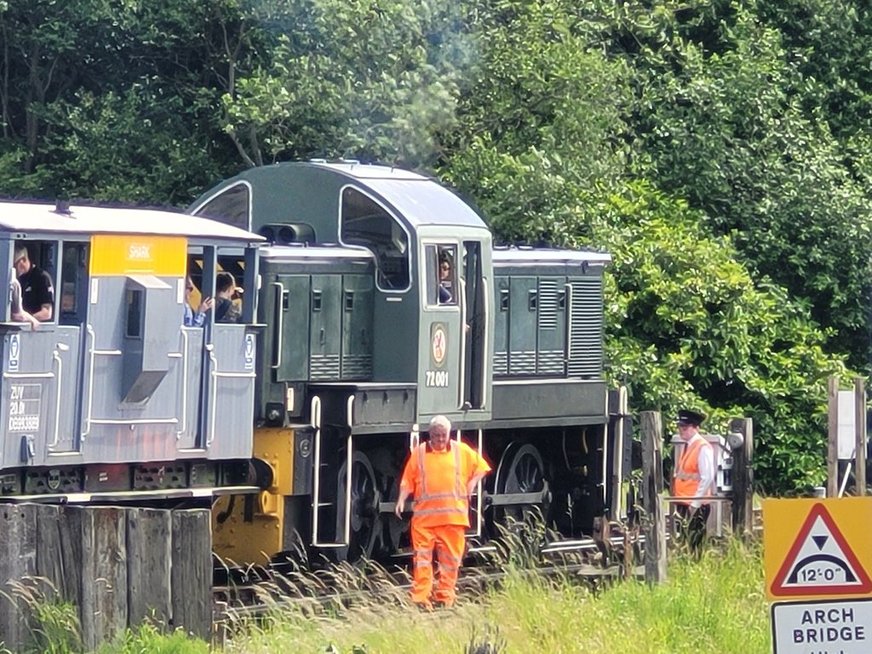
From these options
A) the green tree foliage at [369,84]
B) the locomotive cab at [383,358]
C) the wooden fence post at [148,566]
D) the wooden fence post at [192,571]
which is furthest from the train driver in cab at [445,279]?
the green tree foliage at [369,84]

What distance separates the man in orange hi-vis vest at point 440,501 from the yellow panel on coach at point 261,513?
135cm

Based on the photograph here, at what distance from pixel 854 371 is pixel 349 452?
468 inches

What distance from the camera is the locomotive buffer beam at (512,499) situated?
1548 cm

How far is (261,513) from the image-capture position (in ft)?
46.5

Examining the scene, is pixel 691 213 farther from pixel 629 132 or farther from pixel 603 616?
pixel 603 616

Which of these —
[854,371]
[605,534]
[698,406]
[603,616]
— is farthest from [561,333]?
[854,371]

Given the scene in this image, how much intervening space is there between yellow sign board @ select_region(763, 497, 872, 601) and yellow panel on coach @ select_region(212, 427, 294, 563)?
29.0 ft

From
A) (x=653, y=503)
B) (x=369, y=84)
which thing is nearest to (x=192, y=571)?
(x=653, y=503)

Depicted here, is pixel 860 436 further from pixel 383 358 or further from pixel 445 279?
pixel 383 358

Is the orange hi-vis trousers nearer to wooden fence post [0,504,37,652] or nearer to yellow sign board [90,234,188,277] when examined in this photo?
yellow sign board [90,234,188,277]

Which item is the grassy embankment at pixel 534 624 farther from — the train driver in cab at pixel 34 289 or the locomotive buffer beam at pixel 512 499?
the train driver in cab at pixel 34 289

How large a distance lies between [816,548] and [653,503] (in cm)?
724

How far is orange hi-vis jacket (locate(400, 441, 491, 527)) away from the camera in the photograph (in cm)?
1311

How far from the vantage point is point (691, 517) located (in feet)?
50.4
